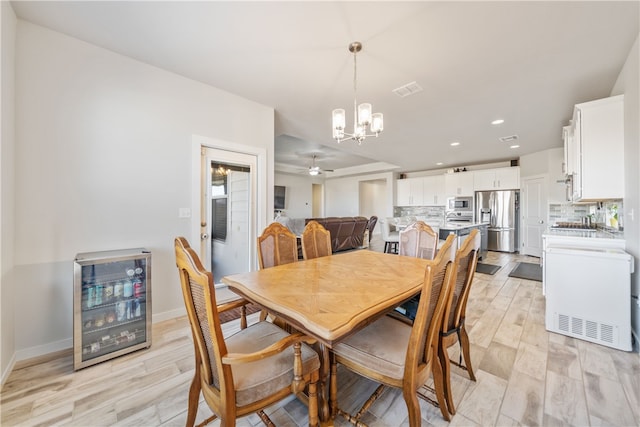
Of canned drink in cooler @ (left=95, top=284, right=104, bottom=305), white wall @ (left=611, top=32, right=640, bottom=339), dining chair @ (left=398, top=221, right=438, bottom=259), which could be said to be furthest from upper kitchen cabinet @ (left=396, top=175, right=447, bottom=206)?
canned drink in cooler @ (left=95, top=284, right=104, bottom=305)

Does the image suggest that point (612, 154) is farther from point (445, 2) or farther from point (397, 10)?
point (397, 10)

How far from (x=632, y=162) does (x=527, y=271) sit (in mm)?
2953

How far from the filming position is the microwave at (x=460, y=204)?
6.84 meters

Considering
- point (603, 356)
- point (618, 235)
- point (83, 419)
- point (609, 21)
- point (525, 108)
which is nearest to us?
point (83, 419)

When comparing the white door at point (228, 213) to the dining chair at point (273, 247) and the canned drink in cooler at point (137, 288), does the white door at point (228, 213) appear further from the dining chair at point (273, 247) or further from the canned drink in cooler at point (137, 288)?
the dining chair at point (273, 247)

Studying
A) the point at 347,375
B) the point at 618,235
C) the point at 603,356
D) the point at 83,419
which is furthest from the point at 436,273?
the point at 618,235

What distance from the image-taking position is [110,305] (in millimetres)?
2014

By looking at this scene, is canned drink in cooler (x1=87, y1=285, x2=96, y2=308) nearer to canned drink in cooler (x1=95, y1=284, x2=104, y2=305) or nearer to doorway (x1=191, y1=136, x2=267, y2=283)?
canned drink in cooler (x1=95, y1=284, x2=104, y2=305)

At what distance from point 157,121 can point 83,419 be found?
2449 mm

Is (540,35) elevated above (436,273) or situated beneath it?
elevated above

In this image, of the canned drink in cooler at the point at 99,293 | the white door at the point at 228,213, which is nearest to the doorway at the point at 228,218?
the white door at the point at 228,213

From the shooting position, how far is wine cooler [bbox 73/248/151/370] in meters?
1.84

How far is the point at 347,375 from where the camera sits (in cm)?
175

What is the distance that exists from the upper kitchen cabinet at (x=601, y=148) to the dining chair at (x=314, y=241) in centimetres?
278
